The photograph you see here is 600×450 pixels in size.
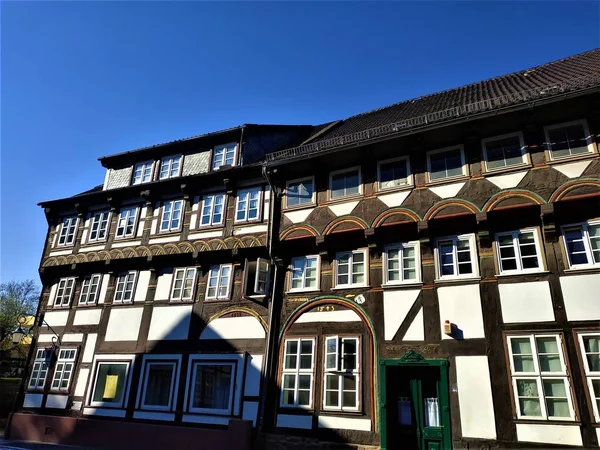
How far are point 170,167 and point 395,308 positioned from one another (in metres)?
12.1

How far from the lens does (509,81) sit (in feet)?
53.4

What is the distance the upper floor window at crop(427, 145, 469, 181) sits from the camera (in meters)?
12.8

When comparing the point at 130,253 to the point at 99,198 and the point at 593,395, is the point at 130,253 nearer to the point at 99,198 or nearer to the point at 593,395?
the point at 99,198

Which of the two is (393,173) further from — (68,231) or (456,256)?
(68,231)

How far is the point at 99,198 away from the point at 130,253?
3.74 meters

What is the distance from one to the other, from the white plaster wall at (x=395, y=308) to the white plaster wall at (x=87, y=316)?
11837mm

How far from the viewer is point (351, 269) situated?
13.6 meters

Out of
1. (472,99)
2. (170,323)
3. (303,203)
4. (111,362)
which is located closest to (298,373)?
(303,203)

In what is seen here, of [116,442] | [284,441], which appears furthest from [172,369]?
[284,441]

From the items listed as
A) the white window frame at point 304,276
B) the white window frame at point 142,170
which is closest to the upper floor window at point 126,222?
the white window frame at point 142,170

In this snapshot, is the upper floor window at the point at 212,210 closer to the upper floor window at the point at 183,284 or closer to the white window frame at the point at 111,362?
the upper floor window at the point at 183,284

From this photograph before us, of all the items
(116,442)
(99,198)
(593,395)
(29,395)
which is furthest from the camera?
(99,198)

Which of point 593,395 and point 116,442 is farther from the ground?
point 593,395

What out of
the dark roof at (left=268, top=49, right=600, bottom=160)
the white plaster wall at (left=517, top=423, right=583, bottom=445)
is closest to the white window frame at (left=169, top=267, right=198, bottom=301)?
the dark roof at (left=268, top=49, right=600, bottom=160)
